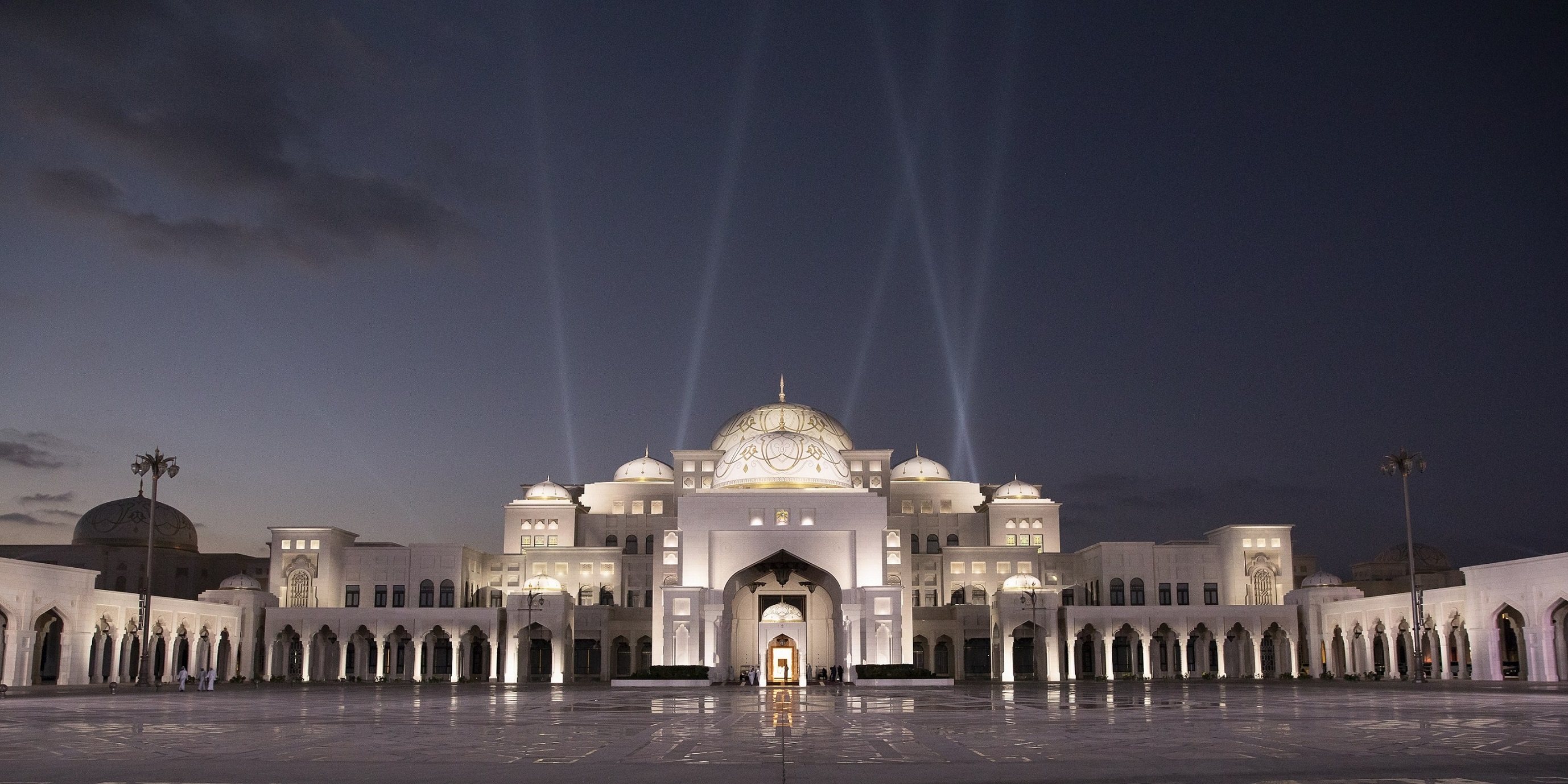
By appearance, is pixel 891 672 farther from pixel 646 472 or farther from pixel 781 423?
pixel 646 472

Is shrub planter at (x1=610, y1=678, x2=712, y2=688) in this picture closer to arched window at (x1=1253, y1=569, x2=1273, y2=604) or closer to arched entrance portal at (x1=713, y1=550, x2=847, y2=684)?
arched entrance portal at (x1=713, y1=550, x2=847, y2=684)

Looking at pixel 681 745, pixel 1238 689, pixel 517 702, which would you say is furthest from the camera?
pixel 1238 689

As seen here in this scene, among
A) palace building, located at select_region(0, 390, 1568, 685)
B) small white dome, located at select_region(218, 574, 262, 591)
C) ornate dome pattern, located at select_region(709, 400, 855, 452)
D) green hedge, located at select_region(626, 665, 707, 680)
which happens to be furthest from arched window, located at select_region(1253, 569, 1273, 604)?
small white dome, located at select_region(218, 574, 262, 591)

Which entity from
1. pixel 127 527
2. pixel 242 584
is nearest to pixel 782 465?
pixel 242 584

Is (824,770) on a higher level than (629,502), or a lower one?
lower

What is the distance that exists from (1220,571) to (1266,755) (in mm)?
56516

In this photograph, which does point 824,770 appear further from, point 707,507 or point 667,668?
point 707,507

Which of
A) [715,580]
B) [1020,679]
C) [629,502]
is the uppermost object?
[629,502]

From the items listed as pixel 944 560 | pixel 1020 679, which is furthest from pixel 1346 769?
pixel 944 560

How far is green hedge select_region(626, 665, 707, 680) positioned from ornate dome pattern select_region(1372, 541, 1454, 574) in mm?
59942

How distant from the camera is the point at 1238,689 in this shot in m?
42.8

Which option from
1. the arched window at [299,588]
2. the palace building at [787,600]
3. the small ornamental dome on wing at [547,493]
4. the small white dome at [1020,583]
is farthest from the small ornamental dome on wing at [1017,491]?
the arched window at [299,588]

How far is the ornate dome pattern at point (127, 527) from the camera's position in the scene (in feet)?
253

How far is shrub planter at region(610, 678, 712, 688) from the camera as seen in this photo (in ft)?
155
